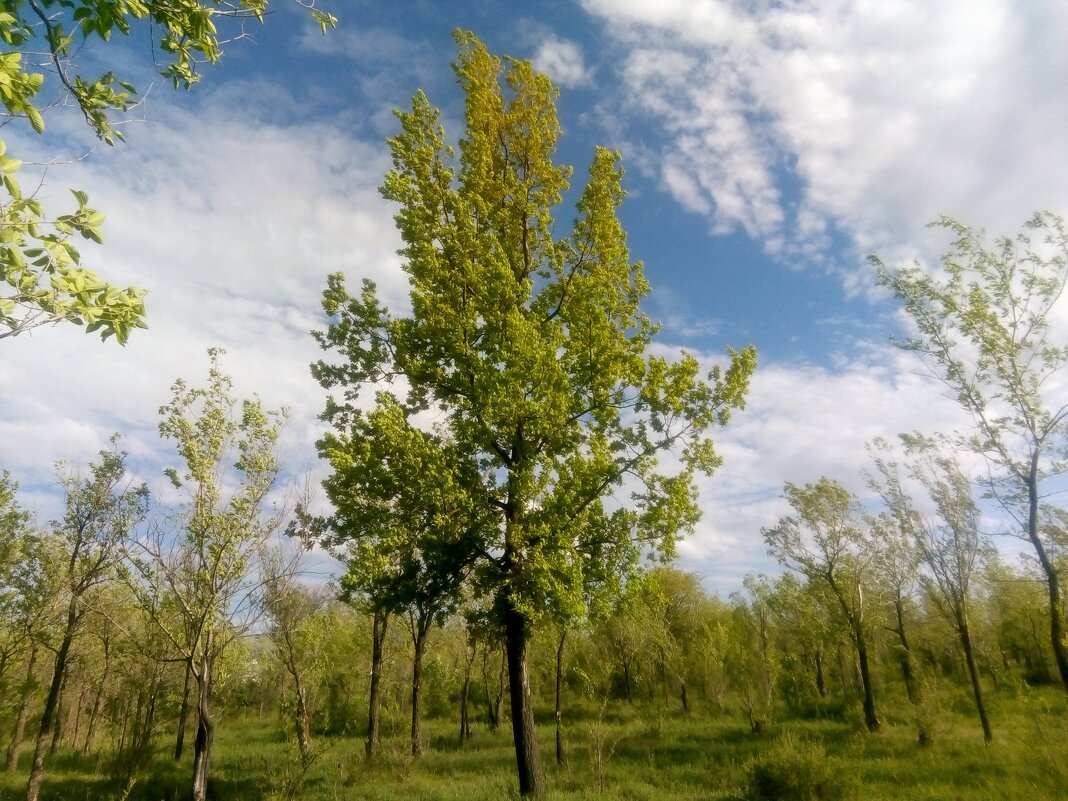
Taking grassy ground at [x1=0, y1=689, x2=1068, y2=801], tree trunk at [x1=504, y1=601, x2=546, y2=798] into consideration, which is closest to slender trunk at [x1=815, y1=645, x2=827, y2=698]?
grassy ground at [x1=0, y1=689, x2=1068, y2=801]

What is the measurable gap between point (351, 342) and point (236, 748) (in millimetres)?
34881

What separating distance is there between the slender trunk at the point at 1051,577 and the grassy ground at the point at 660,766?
207 inches

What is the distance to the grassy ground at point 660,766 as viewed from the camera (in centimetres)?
1463

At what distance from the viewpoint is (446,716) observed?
1956 inches

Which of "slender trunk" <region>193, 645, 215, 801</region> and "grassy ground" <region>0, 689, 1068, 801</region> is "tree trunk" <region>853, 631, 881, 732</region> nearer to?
"grassy ground" <region>0, 689, 1068, 801</region>

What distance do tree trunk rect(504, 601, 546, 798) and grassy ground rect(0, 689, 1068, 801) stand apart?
1927mm

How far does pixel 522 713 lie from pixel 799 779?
8257mm

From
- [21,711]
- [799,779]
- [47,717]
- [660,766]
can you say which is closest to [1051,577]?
[799,779]

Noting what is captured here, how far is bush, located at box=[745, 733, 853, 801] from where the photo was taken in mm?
13336

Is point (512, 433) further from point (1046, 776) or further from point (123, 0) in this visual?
point (1046, 776)

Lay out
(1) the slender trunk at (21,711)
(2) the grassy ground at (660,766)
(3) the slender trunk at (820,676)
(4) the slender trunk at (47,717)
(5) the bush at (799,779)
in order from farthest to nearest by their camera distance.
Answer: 1. (3) the slender trunk at (820,676)
2. (1) the slender trunk at (21,711)
3. (4) the slender trunk at (47,717)
4. (2) the grassy ground at (660,766)
5. (5) the bush at (799,779)

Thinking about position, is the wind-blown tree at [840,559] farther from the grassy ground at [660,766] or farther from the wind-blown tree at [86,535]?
the wind-blown tree at [86,535]

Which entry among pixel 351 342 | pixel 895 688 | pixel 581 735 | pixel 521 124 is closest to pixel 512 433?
pixel 351 342

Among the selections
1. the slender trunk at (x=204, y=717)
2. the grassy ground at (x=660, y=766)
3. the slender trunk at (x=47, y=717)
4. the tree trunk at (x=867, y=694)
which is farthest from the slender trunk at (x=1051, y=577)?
the slender trunk at (x=47, y=717)
